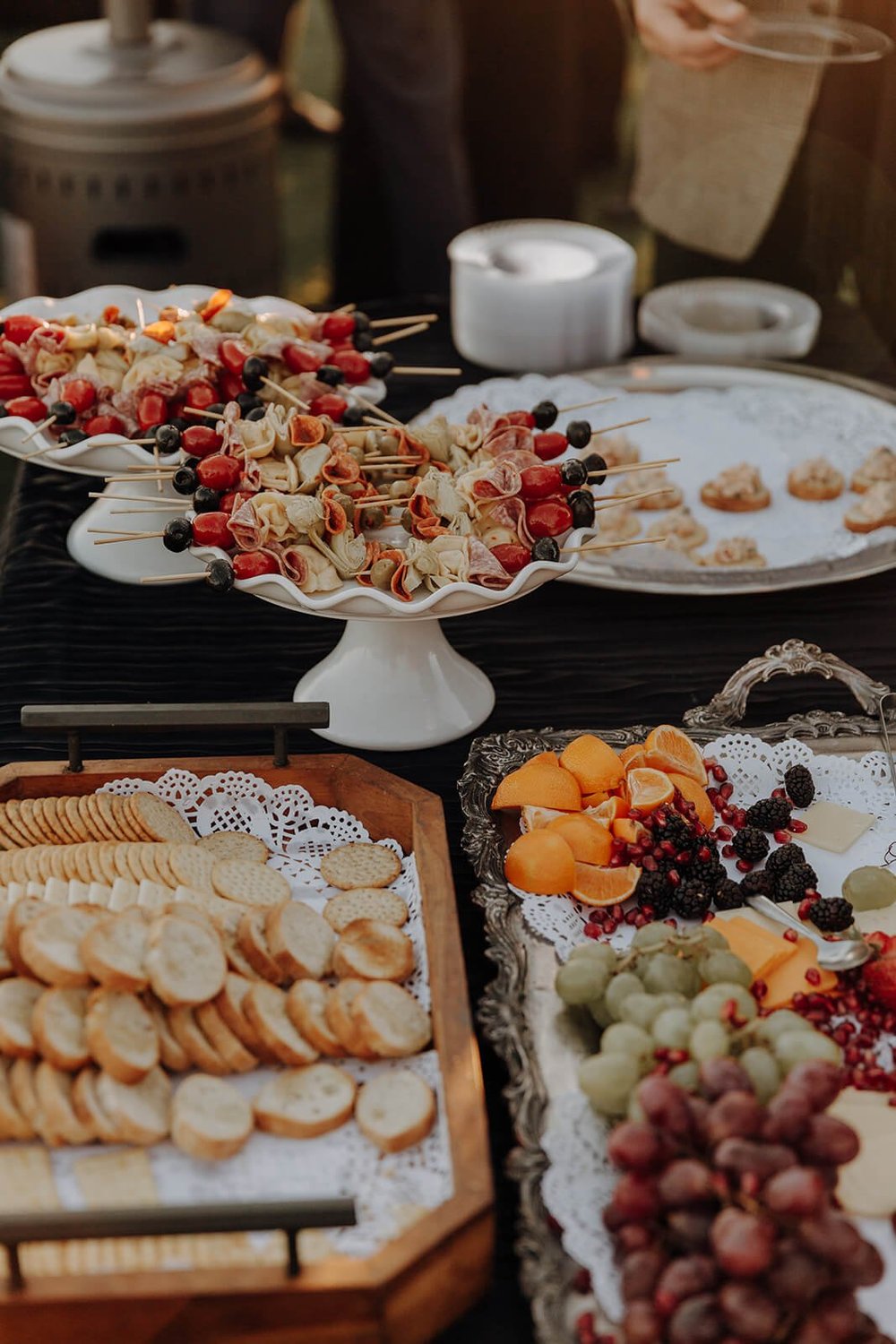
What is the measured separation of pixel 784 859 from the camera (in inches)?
49.1

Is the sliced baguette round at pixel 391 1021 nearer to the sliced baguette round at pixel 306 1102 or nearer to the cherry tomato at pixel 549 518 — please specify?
the sliced baguette round at pixel 306 1102

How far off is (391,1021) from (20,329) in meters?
1.07

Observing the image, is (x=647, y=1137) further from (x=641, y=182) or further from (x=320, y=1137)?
(x=641, y=182)

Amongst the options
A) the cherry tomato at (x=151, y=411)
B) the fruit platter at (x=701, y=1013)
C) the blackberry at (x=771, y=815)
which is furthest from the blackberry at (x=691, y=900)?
the cherry tomato at (x=151, y=411)

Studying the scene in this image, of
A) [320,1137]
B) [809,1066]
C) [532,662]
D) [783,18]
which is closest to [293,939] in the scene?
[320,1137]

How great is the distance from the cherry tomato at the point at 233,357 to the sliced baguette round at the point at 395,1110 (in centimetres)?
93

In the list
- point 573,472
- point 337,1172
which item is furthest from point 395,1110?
point 573,472

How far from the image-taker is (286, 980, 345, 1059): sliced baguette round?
1.04 m

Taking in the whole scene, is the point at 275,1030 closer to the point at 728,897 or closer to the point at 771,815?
the point at 728,897

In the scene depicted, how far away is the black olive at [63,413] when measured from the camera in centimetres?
162

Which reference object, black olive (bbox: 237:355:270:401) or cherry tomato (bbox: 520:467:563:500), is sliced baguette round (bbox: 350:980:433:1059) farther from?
black olive (bbox: 237:355:270:401)

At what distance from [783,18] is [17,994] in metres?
1.87

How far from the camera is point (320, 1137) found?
3.29 feet

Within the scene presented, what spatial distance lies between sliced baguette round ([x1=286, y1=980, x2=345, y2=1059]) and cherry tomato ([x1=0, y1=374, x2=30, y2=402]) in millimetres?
917
